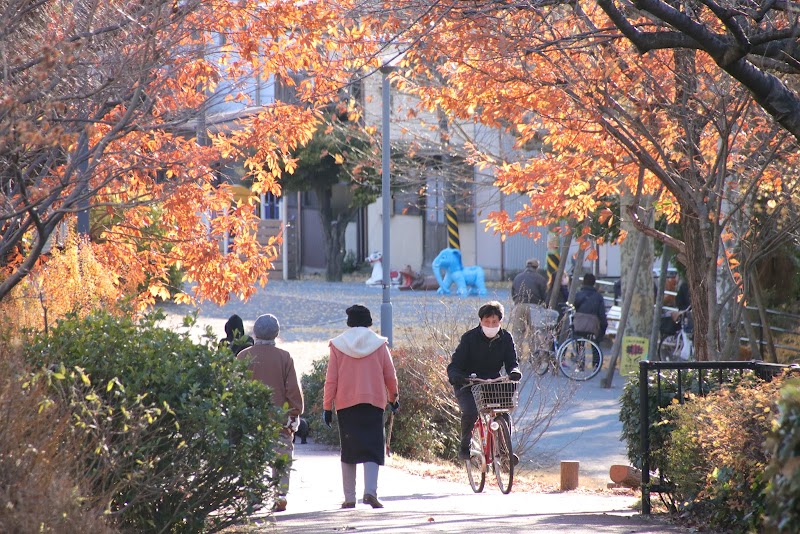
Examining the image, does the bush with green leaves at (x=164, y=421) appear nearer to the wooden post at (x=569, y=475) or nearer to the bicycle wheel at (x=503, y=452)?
the bicycle wheel at (x=503, y=452)

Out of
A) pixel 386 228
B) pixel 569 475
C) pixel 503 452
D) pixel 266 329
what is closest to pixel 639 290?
pixel 386 228

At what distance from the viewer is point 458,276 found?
3228 cm

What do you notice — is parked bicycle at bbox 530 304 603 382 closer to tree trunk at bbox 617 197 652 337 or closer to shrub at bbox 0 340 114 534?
tree trunk at bbox 617 197 652 337

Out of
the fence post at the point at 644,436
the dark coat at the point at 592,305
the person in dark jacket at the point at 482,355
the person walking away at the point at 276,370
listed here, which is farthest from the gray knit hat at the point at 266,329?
the dark coat at the point at 592,305

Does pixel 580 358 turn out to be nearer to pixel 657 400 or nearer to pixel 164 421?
pixel 657 400

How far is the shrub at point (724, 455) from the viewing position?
6.09 m

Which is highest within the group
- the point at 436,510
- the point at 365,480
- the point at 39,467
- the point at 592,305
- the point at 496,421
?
the point at 592,305

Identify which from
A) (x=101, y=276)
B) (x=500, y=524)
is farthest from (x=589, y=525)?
(x=101, y=276)

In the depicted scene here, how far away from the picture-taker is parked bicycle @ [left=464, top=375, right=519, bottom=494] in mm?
9109

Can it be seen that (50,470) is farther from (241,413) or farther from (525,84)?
(525,84)

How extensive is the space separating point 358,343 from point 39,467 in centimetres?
394

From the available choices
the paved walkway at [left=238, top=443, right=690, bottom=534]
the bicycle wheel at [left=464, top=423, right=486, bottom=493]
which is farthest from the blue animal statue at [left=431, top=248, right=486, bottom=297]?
the bicycle wheel at [left=464, top=423, right=486, bottom=493]

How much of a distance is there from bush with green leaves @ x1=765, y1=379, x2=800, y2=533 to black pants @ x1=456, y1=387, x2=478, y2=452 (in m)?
5.82

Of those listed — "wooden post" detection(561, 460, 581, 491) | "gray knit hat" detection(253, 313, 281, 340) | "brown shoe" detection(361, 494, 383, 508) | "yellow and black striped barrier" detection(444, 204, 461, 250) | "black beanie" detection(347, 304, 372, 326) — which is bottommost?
"wooden post" detection(561, 460, 581, 491)
